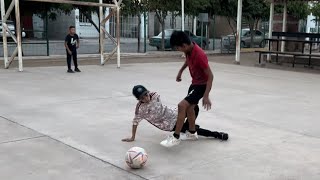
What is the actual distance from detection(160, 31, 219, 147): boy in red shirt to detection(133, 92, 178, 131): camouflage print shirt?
0.23 m

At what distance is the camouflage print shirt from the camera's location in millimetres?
5551

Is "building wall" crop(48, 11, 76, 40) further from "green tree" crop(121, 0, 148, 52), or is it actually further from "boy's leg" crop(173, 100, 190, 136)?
"boy's leg" crop(173, 100, 190, 136)

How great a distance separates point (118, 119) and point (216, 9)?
2079cm

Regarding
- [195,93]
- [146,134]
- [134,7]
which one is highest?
[134,7]

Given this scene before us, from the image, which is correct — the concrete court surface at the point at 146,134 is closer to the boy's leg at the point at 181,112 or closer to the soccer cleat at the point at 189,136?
the soccer cleat at the point at 189,136

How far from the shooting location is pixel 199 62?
5.42 metres

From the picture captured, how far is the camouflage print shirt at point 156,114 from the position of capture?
5551mm

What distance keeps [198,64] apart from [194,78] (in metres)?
0.24

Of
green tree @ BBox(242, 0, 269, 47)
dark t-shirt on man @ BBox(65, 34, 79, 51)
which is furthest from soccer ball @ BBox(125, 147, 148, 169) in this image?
green tree @ BBox(242, 0, 269, 47)

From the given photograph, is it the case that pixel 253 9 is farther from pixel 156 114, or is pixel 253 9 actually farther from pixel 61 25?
pixel 156 114

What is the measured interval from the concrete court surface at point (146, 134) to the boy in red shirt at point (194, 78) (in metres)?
0.37

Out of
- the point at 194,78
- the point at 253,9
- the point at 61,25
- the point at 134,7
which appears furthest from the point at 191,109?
the point at 61,25

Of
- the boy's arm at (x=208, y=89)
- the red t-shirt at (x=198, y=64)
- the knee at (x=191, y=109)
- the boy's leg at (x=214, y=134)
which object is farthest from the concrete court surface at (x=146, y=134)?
the red t-shirt at (x=198, y=64)

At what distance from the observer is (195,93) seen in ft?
18.1
